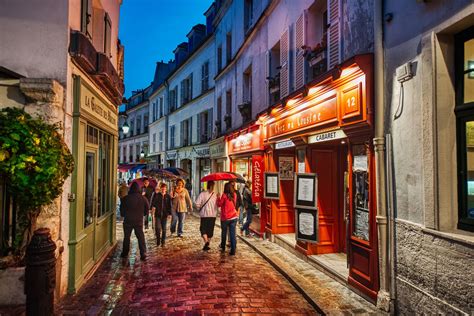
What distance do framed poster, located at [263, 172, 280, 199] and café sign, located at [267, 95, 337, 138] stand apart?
1.10m

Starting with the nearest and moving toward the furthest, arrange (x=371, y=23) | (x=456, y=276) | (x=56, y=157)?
(x=456, y=276)
(x=56, y=157)
(x=371, y=23)

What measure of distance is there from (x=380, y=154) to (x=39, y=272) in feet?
14.7

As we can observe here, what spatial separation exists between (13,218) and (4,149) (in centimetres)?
122

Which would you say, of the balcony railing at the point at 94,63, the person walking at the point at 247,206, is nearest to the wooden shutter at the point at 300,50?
the person walking at the point at 247,206

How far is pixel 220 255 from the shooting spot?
8.12m

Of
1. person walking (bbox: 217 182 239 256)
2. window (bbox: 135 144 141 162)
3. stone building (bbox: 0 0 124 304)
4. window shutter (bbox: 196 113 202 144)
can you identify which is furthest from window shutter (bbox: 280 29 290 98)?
window (bbox: 135 144 141 162)

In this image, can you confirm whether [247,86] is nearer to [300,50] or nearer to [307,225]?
[300,50]

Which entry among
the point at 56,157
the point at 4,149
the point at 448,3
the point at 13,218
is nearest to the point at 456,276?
the point at 448,3

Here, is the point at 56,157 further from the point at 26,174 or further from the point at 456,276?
the point at 456,276

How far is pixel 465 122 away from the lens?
372 centimetres

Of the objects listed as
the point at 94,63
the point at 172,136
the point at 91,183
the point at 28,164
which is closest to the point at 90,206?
the point at 91,183

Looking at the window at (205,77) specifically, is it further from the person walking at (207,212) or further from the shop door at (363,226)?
the shop door at (363,226)

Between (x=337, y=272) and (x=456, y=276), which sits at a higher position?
(x=456, y=276)

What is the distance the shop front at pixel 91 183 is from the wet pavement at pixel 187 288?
0.46 metres
